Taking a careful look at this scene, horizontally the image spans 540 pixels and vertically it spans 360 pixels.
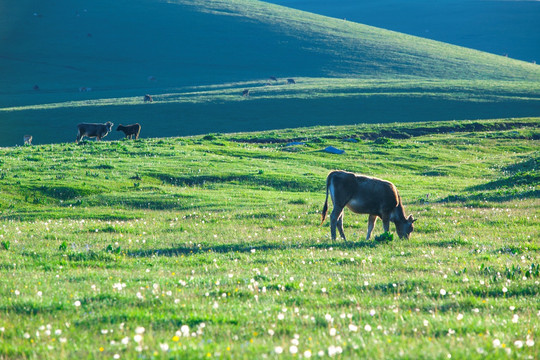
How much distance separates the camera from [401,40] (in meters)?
149

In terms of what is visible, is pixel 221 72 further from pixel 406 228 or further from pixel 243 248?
pixel 243 248

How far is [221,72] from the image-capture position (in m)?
122

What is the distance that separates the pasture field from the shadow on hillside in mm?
82

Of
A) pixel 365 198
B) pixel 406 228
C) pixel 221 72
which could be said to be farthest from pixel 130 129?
pixel 221 72

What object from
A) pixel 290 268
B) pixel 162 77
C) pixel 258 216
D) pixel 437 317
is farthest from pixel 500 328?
pixel 162 77

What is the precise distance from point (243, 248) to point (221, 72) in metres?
112

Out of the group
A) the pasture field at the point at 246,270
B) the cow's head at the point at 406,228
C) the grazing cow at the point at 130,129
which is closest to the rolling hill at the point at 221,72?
the grazing cow at the point at 130,129

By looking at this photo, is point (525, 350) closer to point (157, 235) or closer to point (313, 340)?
point (313, 340)

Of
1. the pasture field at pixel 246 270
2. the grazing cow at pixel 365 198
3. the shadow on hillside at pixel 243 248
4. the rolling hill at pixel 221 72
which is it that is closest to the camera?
the pasture field at pixel 246 270

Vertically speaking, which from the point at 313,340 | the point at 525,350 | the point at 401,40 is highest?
the point at 401,40

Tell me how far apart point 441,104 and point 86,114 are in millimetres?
49870

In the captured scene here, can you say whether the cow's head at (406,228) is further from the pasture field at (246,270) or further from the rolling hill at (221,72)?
the rolling hill at (221,72)

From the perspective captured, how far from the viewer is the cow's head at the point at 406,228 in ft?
51.6

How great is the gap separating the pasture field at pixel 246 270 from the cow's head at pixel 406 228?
45cm
